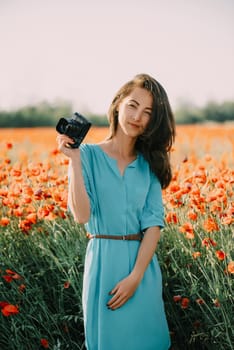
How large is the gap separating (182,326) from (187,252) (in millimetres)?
361

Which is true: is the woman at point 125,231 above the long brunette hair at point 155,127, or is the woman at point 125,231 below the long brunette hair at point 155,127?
below

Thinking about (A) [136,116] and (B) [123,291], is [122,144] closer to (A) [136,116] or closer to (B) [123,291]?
(A) [136,116]

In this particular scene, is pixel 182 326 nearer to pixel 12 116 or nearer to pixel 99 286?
pixel 99 286

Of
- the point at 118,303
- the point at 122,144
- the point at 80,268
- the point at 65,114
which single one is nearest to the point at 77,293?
the point at 80,268

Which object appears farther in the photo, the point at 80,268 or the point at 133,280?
the point at 80,268

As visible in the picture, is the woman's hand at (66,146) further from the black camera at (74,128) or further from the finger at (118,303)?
the finger at (118,303)

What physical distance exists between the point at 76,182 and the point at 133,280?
383 millimetres

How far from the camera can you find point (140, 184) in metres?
1.90

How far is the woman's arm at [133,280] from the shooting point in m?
1.78

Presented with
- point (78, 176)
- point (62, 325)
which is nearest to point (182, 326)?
point (62, 325)

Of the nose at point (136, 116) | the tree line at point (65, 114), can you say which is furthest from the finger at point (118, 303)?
the tree line at point (65, 114)

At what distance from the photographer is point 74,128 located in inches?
66.1

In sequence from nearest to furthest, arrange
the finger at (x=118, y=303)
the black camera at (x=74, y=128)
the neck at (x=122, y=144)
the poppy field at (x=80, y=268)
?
the black camera at (x=74, y=128) < the finger at (x=118, y=303) < the neck at (x=122, y=144) < the poppy field at (x=80, y=268)

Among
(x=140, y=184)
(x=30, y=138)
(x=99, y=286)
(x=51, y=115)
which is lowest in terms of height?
(x=51, y=115)
